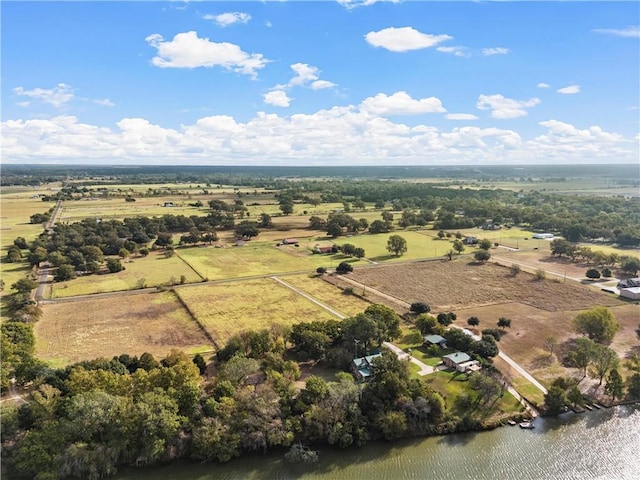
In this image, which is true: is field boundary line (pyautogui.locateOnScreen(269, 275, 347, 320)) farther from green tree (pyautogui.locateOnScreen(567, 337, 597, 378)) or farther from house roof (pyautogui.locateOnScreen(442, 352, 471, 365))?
green tree (pyautogui.locateOnScreen(567, 337, 597, 378))

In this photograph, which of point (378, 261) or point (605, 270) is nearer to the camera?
point (605, 270)

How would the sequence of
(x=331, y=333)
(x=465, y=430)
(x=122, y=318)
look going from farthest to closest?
(x=122, y=318)
(x=331, y=333)
(x=465, y=430)

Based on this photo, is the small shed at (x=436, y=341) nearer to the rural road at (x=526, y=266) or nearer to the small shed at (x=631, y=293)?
the small shed at (x=631, y=293)

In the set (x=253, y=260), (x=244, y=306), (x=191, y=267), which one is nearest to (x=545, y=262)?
(x=253, y=260)

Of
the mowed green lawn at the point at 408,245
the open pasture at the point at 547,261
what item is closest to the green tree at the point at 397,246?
the mowed green lawn at the point at 408,245

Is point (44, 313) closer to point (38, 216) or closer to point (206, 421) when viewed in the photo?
point (206, 421)

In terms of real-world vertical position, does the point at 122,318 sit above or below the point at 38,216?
below

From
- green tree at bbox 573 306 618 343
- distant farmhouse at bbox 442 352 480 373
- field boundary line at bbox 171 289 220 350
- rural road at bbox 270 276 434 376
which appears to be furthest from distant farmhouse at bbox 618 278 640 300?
field boundary line at bbox 171 289 220 350

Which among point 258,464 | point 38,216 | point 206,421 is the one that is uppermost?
point 38,216

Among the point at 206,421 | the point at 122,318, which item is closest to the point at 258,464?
the point at 206,421
